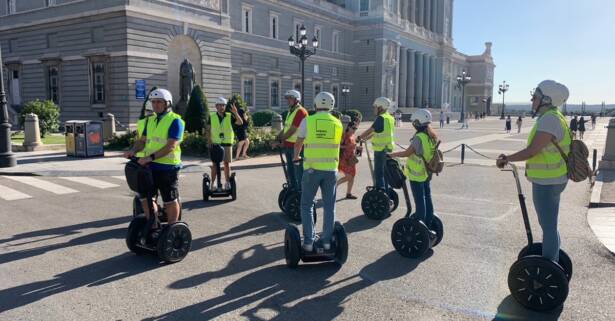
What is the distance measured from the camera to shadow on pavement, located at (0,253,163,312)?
15.2 ft

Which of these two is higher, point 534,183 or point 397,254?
point 534,183

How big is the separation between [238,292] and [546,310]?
117 inches

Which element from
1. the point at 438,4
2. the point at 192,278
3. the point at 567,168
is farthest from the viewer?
the point at 438,4

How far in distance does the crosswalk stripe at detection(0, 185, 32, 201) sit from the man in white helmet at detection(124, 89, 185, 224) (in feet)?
18.5

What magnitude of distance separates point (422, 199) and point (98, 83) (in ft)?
95.8

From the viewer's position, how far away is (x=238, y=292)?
15.9 feet

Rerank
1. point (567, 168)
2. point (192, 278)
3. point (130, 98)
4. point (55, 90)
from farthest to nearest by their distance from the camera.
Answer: point (55, 90), point (130, 98), point (192, 278), point (567, 168)

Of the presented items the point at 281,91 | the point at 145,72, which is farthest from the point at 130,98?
the point at 281,91

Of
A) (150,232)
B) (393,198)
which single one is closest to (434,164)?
(393,198)

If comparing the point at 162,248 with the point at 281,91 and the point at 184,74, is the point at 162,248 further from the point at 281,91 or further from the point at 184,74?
the point at 281,91

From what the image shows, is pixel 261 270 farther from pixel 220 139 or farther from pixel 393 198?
pixel 220 139

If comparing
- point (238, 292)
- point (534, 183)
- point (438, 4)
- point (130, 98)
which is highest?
point (438, 4)

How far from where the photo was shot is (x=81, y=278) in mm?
5203

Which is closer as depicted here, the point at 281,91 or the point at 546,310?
the point at 546,310
